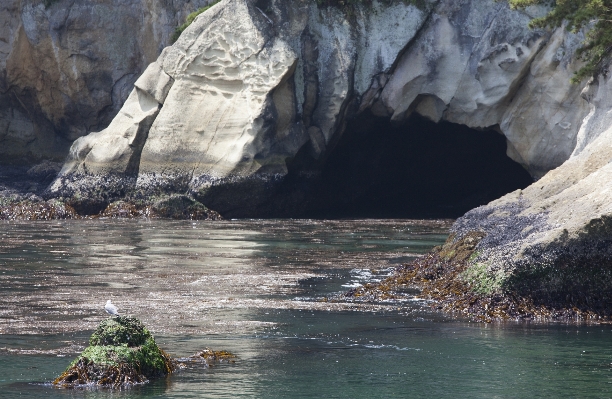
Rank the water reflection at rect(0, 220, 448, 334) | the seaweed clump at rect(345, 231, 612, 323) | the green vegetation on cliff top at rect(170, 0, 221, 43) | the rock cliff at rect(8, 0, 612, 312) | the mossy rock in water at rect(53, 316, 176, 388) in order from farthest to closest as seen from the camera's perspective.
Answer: the green vegetation on cliff top at rect(170, 0, 221, 43)
the rock cliff at rect(8, 0, 612, 312)
the seaweed clump at rect(345, 231, 612, 323)
the water reflection at rect(0, 220, 448, 334)
the mossy rock in water at rect(53, 316, 176, 388)

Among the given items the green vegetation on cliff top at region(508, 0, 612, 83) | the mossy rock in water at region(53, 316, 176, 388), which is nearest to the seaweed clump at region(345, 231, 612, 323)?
the mossy rock in water at region(53, 316, 176, 388)

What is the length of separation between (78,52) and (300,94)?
31.0 feet

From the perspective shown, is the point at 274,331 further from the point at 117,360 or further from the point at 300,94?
the point at 300,94

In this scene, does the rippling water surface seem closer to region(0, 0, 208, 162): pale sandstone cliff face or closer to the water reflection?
the water reflection

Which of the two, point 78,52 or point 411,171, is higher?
point 78,52

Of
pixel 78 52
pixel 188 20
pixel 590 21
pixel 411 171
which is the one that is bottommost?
pixel 411 171

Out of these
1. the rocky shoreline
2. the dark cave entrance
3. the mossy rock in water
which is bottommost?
the mossy rock in water

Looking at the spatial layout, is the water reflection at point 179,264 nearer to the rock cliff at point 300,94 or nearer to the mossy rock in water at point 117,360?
the mossy rock in water at point 117,360

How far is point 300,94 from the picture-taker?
28.4 metres

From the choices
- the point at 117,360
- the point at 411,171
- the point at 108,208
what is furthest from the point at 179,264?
the point at 411,171

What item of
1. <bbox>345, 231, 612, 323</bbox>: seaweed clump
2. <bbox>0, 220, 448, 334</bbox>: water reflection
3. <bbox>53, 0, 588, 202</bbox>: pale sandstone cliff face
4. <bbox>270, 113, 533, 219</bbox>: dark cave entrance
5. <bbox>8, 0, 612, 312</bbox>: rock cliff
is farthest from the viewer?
<bbox>270, 113, 533, 219</bbox>: dark cave entrance

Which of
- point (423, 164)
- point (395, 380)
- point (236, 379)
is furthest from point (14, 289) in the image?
point (423, 164)

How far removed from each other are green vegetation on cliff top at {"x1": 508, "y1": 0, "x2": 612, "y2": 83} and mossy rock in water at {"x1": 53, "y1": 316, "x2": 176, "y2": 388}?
1343 centimetres

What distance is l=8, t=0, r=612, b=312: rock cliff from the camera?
26.7 meters
